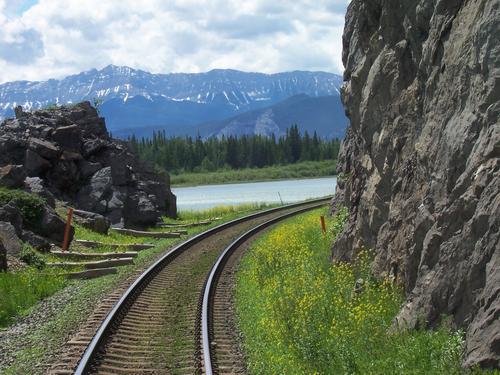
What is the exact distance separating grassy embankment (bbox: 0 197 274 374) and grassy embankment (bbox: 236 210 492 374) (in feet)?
11.7

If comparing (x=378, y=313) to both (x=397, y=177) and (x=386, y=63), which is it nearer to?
(x=397, y=177)

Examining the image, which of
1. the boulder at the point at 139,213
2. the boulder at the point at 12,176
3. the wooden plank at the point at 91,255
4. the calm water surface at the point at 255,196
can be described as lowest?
the calm water surface at the point at 255,196

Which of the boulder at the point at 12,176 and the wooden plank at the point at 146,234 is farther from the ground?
the boulder at the point at 12,176

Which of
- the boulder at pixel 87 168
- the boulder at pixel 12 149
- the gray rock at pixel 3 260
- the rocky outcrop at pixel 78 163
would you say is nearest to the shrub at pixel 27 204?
the gray rock at pixel 3 260

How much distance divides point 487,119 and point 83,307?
10.1 meters

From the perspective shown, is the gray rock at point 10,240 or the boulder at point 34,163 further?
the boulder at point 34,163

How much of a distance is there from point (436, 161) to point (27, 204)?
17.5 metres

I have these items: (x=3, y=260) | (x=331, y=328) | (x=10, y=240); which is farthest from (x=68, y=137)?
(x=331, y=328)

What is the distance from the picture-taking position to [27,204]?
23.6 m

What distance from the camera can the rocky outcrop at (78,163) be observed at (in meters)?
33.4

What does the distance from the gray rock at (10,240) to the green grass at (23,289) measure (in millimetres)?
1301

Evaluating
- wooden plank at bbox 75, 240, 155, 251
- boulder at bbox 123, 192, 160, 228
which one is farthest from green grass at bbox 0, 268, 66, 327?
boulder at bbox 123, 192, 160, 228

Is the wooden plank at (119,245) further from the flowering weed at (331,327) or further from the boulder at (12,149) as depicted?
the boulder at (12,149)

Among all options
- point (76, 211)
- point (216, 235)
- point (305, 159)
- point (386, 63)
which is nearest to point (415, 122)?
point (386, 63)
